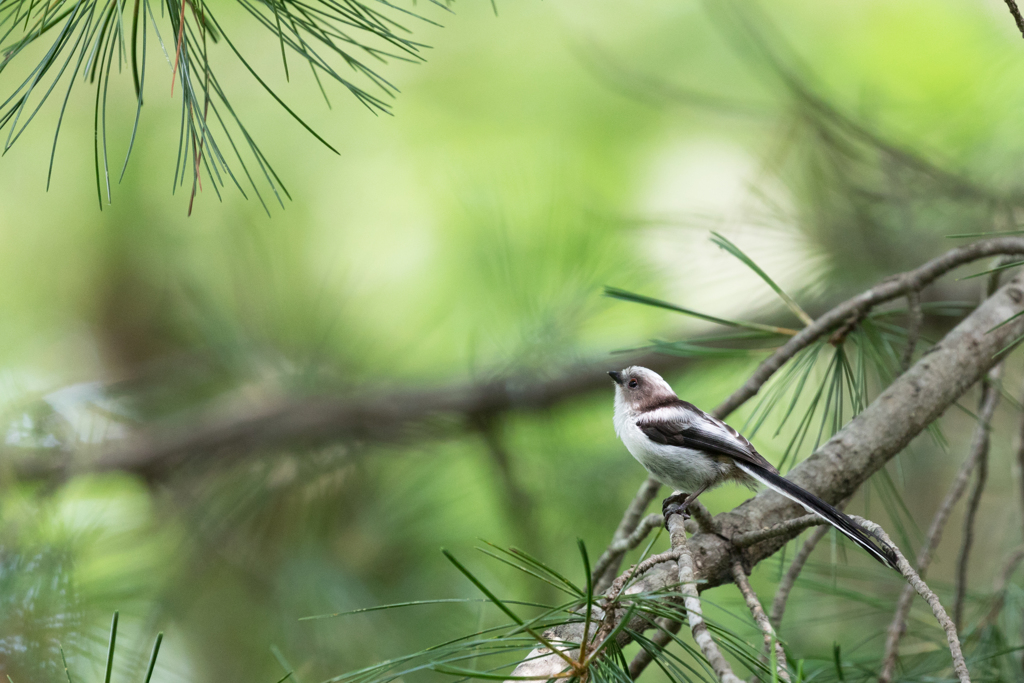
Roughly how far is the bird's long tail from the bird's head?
349mm

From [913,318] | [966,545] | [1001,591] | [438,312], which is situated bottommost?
[1001,591]

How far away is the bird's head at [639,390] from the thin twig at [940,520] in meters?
0.54

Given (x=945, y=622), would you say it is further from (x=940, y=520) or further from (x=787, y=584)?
(x=940, y=520)

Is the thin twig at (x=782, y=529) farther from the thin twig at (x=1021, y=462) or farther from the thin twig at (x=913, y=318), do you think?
the thin twig at (x=1021, y=462)

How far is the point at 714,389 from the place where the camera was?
261 centimetres

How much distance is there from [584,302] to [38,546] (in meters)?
1.78

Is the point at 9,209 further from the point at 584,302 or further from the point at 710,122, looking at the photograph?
the point at 710,122

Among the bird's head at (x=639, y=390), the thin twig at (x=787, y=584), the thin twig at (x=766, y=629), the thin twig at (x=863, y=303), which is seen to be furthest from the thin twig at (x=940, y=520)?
the bird's head at (x=639, y=390)

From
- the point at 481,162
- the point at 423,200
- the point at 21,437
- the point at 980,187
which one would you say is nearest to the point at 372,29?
the point at 980,187

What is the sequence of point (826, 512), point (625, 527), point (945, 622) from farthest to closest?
point (625, 527), point (826, 512), point (945, 622)

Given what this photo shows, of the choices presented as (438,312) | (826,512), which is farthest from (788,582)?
(438,312)

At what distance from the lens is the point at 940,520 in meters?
1.36

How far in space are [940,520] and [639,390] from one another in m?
0.62

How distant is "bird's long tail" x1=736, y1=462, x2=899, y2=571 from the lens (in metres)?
0.88
